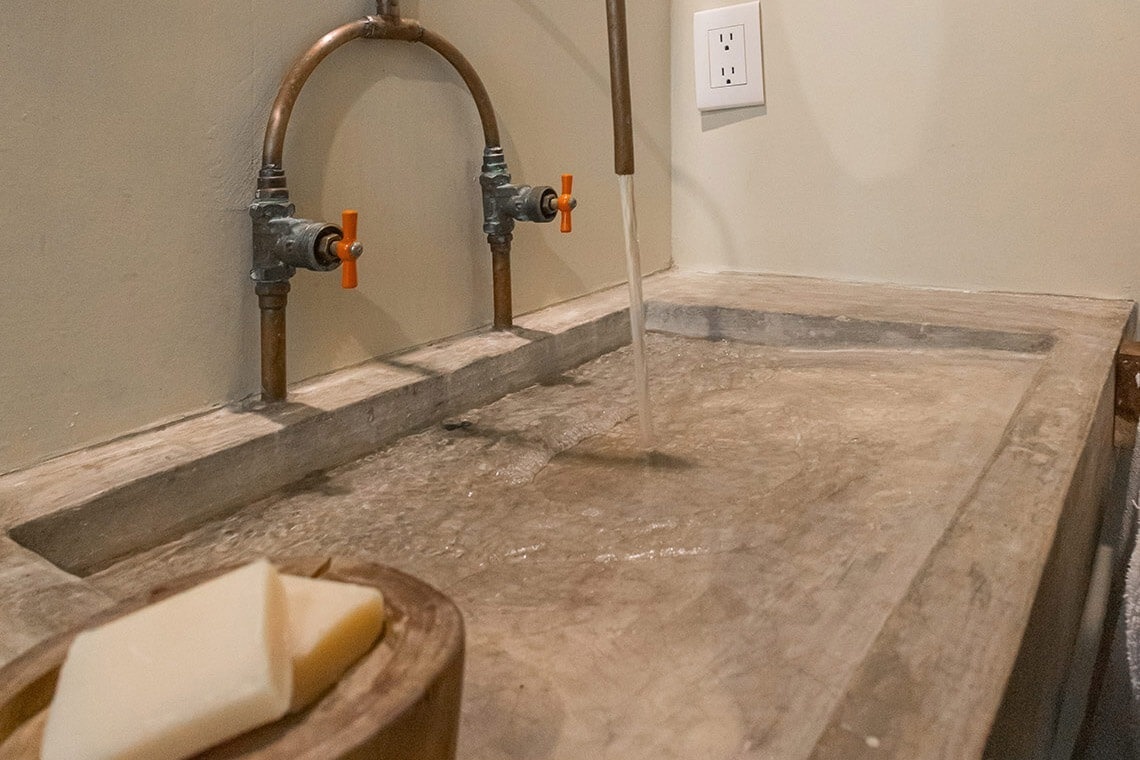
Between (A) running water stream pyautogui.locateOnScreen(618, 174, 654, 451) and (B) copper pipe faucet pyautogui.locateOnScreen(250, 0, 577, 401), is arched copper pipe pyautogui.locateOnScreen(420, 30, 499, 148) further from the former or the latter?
(A) running water stream pyautogui.locateOnScreen(618, 174, 654, 451)

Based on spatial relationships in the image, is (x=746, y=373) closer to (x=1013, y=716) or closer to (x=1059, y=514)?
(x=1059, y=514)

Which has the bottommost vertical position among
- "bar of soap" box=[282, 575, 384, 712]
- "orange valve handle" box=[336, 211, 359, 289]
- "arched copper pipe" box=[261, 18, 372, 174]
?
"bar of soap" box=[282, 575, 384, 712]

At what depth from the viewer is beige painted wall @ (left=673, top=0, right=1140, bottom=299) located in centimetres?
119

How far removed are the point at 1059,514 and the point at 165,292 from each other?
72cm

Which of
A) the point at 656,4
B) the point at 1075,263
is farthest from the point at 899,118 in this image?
the point at 656,4

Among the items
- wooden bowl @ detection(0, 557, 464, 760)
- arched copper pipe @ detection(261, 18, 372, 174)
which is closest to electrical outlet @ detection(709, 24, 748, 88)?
arched copper pipe @ detection(261, 18, 372, 174)

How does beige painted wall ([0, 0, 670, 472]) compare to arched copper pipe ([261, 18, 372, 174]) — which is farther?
arched copper pipe ([261, 18, 372, 174])

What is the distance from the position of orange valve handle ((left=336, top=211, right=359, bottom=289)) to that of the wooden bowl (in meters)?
0.46

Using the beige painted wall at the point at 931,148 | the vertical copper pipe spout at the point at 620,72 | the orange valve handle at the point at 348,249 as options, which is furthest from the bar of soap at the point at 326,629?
the beige painted wall at the point at 931,148

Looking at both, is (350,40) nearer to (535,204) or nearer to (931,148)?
(535,204)

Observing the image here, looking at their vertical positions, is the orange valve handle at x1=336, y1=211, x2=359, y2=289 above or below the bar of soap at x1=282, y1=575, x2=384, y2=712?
above

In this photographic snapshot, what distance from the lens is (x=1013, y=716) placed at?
1.47 ft

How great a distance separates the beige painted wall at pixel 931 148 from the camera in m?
1.19

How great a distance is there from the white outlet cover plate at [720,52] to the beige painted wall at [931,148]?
0.02m
